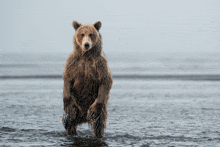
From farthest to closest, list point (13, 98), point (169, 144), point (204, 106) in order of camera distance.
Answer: point (13, 98), point (204, 106), point (169, 144)

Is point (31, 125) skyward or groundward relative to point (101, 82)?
groundward

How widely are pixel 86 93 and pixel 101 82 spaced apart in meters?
0.29

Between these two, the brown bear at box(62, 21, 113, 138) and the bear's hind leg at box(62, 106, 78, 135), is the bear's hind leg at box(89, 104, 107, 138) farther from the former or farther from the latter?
the bear's hind leg at box(62, 106, 78, 135)

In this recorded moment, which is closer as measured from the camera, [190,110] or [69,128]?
[69,128]

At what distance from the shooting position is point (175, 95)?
9680 millimetres

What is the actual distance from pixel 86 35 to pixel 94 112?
112 centimetres

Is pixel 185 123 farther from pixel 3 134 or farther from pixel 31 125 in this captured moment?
pixel 3 134

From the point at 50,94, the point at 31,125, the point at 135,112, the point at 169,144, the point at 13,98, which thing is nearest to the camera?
the point at 169,144

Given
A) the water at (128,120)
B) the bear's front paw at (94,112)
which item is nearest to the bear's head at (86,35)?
the bear's front paw at (94,112)

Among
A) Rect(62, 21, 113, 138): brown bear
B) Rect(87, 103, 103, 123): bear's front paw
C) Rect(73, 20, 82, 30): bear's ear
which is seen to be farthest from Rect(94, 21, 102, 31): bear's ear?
Rect(87, 103, 103, 123): bear's front paw

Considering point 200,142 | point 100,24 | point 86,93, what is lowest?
point 200,142

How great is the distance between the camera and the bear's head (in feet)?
15.1

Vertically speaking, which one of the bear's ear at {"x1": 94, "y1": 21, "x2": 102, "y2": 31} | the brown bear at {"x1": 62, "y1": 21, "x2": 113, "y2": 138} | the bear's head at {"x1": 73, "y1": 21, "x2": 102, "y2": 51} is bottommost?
the brown bear at {"x1": 62, "y1": 21, "x2": 113, "y2": 138}

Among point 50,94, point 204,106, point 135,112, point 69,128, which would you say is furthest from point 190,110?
point 50,94
